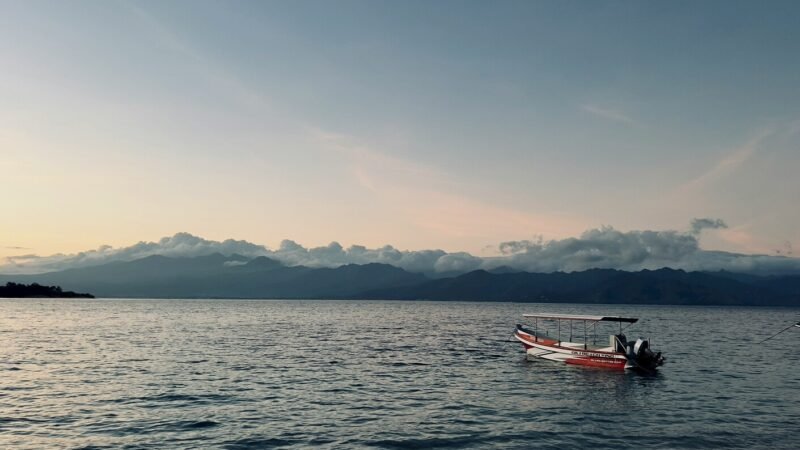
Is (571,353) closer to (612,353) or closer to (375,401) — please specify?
(612,353)

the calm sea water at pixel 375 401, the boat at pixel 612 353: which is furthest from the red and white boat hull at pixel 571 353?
the calm sea water at pixel 375 401

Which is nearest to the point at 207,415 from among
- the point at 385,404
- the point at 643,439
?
the point at 385,404

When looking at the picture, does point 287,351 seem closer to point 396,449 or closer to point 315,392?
point 315,392

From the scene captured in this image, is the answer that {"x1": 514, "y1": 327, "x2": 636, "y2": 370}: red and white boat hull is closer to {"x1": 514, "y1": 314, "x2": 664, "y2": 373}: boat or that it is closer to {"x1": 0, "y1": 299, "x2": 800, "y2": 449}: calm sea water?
{"x1": 514, "y1": 314, "x2": 664, "y2": 373}: boat

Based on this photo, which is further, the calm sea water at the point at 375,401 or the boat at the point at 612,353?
the boat at the point at 612,353

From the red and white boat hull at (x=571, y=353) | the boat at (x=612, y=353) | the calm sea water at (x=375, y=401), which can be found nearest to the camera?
the calm sea water at (x=375, y=401)

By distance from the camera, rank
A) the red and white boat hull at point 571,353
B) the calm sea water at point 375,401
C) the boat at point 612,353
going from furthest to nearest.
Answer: the red and white boat hull at point 571,353 < the boat at point 612,353 < the calm sea water at point 375,401

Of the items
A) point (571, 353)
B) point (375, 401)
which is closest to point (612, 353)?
point (571, 353)

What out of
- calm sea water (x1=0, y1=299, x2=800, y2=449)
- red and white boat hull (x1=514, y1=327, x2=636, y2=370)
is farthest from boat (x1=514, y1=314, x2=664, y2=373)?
A: calm sea water (x1=0, y1=299, x2=800, y2=449)

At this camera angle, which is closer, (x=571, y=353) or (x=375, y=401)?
(x=375, y=401)

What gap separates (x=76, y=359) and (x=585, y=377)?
171 ft

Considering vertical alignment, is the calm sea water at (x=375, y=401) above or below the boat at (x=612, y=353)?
below

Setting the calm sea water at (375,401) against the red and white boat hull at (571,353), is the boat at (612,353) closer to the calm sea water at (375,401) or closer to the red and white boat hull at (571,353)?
the red and white boat hull at (571,353)

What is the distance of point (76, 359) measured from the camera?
56.9 meters
